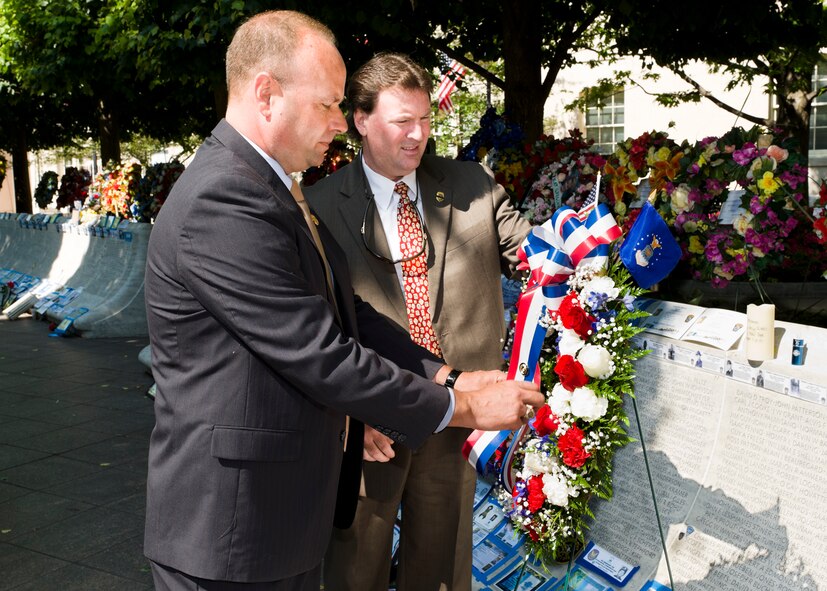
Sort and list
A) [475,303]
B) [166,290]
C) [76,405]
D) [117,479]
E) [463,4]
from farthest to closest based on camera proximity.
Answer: [463,4]
[76,405]
[117,479]
[475,303]
[166,290]

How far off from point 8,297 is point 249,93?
1359cm

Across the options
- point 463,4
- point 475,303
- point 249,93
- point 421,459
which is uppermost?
point 463,4

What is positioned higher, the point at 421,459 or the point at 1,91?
the point at 1,91

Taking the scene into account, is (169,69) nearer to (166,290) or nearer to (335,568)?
(335,568)

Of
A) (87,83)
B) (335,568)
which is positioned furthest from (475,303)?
(87,83)

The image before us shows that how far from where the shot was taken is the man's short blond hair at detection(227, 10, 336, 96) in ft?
6.51

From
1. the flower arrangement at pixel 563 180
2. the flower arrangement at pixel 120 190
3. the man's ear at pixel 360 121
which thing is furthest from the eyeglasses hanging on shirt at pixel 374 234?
the flower arrangement at pixel 120 190

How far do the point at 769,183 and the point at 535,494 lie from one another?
61.6 inches

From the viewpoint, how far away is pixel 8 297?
46.1 ft

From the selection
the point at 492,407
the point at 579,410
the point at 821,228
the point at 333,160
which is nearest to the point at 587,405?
the point at 579,410

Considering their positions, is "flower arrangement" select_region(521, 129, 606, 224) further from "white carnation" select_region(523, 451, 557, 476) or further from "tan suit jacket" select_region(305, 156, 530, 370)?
"white carnation" select_region(523, 451, 557, 476)

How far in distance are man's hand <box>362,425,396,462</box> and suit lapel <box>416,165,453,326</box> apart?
511 mm

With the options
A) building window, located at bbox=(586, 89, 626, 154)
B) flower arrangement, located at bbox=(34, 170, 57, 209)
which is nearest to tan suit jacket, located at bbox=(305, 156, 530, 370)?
flower arrangement, located at bbox=(34, 170, 57, 209)

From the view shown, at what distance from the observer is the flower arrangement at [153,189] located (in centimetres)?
1239
